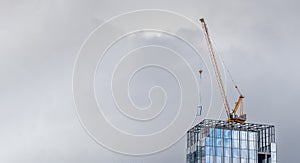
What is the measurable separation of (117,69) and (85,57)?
27.6 feet

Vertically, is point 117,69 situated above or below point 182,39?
below

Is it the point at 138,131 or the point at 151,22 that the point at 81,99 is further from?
the point at 151,22

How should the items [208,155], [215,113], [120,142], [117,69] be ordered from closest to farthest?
[120,142] < [117,69] < [215,113] < [208,155]

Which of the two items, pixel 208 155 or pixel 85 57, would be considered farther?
pixel 208 155

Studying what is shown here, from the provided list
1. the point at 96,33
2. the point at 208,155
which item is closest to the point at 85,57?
the point at 96,33

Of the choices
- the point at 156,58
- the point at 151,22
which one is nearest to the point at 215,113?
the point at 156,58

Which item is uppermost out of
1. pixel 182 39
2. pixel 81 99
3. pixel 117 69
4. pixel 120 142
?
pixel 182 39

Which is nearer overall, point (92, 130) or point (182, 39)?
point (92, 130)

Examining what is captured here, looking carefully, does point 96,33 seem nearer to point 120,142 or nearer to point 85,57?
point 85,57

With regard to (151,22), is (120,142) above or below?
below

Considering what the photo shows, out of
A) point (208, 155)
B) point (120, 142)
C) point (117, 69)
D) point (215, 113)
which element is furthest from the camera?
point (208, 155)

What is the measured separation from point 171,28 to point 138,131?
80.9ft

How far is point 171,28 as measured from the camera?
10962cm

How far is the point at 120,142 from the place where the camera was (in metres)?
103
